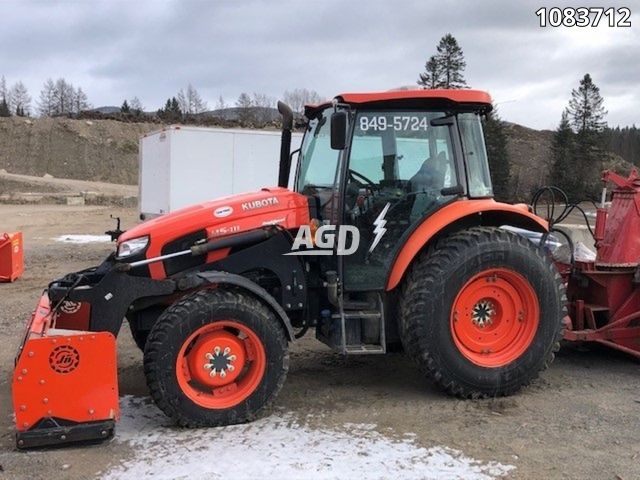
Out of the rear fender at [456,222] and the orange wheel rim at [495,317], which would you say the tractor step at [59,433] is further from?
the orange wheel rim at [495,317]

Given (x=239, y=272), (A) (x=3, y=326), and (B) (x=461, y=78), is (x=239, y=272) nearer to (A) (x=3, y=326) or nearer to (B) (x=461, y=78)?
(A) (x=3, y=326)

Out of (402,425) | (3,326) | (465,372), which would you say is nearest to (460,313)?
(465,372)

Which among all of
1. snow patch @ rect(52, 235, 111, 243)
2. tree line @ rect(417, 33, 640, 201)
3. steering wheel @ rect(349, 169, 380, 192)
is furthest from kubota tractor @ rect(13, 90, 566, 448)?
tree line @ rect(417, 33, 640, 201)

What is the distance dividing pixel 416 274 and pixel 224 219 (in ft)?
4.93

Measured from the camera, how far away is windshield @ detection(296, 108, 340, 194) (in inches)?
197

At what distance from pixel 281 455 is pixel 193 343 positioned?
0.99 m

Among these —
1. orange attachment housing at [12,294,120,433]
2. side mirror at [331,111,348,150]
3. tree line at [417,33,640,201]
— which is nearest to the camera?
orange attachment housing at [12,294,120,433]

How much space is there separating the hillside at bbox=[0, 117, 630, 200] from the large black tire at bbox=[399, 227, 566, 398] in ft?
157

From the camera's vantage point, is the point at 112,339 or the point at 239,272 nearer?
the point at 112,339

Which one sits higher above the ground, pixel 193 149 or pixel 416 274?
pixel 193 149

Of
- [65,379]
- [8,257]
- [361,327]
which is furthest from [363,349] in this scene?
[8,257]

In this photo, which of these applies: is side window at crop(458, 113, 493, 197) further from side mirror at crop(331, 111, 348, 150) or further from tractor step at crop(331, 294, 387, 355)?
tractor step at crop(331, 294, 387, 355)

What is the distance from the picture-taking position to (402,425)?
176 inches

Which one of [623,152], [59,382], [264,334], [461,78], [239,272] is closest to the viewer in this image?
[59,382]
